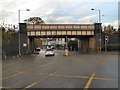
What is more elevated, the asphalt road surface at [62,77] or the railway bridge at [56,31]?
the railway bridge at [56,31]

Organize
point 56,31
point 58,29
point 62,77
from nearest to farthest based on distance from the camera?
point 62,77 → point 58,29 → point 56,31

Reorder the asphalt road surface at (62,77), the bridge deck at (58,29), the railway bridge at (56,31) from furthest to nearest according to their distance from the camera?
the bridge deck at (58,29), the railway bridge at (56,31), the asphalt road surface at (62,77)

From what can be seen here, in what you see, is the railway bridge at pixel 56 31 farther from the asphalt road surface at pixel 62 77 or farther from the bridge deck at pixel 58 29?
the asphalt road surface at pixel 62 77

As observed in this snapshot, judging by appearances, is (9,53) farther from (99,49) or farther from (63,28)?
(99,49)

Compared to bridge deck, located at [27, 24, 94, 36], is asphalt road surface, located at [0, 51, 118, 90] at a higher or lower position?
lower

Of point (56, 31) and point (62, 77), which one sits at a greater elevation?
point (56, 31)

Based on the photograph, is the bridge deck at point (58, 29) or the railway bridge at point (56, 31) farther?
the bridge deck at point (58, 29)

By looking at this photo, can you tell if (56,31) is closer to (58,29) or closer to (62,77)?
(58,29)

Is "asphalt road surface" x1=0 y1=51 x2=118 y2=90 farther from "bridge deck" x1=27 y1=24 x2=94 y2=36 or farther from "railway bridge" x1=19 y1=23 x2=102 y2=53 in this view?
"bridge deck" x1=27 y1=24 x2=94 y2=36

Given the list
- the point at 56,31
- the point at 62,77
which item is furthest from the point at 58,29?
the point at 62,77

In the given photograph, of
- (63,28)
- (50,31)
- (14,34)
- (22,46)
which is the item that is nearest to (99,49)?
(63,28)

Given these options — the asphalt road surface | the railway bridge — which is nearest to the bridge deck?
the railway bridge

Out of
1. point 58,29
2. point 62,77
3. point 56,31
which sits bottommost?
point 62,77

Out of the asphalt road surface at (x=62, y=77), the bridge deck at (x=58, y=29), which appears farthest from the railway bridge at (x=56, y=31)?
the asphalt road surface at (x=62, y=77)
